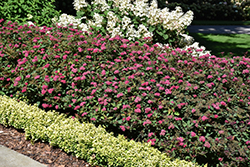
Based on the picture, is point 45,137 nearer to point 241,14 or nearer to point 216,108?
point 216,108

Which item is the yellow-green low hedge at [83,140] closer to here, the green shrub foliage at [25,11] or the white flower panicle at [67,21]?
the white flower panicle at [67,21]

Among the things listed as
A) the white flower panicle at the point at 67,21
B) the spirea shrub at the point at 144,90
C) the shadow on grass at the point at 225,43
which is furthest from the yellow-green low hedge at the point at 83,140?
the shadow on grass at the point at 225,43

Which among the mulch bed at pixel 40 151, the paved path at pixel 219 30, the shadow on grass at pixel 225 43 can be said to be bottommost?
the mulch bed at pixel 40 151

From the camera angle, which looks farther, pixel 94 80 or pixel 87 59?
pixel 87 59

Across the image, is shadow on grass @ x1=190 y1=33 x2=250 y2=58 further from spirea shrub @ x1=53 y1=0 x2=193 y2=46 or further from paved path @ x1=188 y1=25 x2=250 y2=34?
spirea shrub @ x1=53 y1=0 x2=193 y2=46

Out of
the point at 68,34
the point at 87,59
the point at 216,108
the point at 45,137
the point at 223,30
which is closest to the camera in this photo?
the point at 216,108

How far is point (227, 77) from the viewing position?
3.81m

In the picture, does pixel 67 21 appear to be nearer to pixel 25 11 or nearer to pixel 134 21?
pixel 25 11

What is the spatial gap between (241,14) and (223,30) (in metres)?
5.01

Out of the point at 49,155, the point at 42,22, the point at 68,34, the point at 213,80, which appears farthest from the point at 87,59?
the point at 42,22

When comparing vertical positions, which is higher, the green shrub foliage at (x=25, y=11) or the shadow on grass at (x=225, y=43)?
the green shrub foliage at (x=25, y=11)

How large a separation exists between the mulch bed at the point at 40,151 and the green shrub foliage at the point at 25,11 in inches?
126

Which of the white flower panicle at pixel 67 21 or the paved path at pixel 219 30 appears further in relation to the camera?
the paved path at pixel 219 30

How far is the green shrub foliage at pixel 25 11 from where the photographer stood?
19.9 feet
